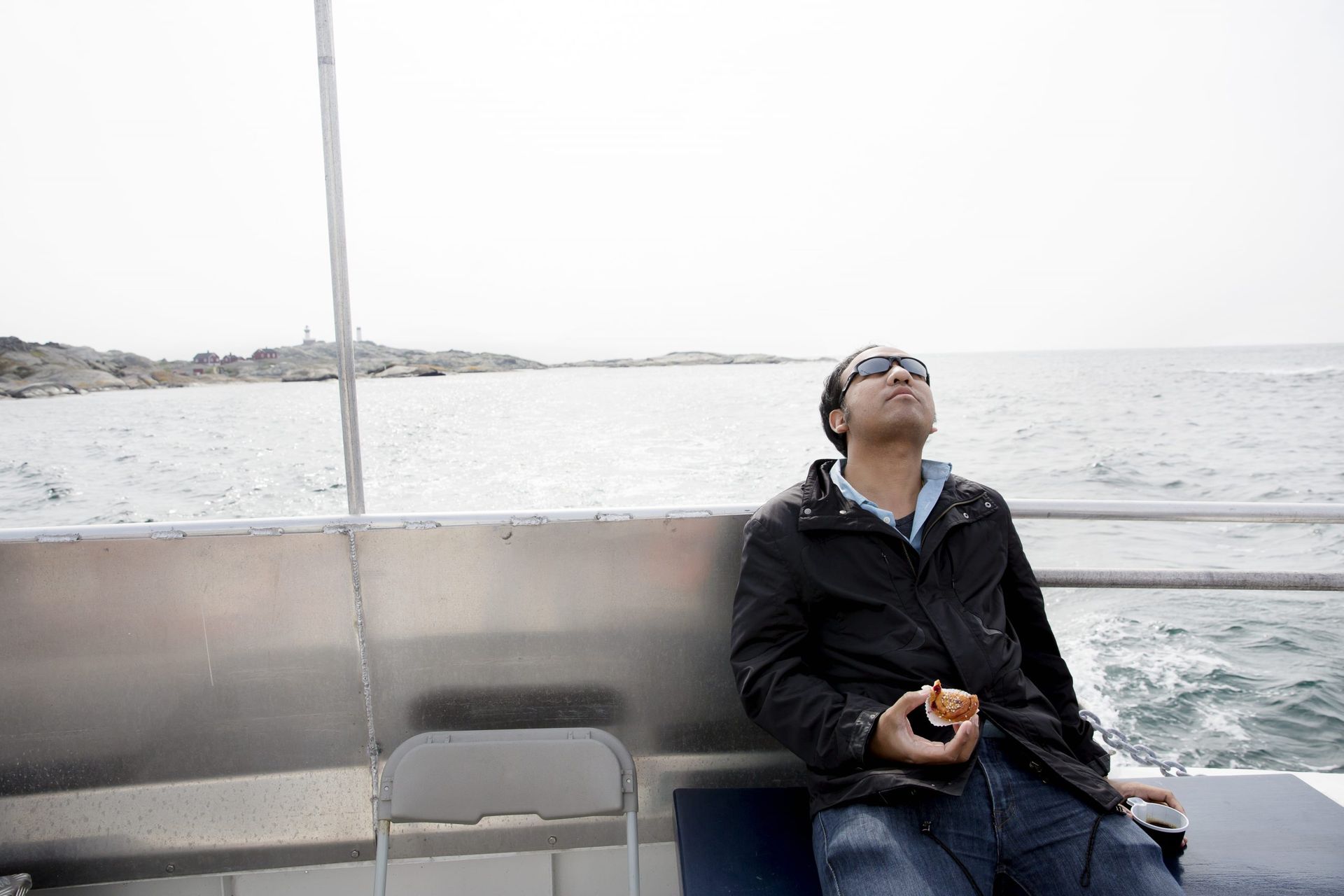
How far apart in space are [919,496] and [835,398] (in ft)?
1.20

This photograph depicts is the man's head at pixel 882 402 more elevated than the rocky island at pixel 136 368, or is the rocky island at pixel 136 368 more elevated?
the rocky island at pixel 136 368

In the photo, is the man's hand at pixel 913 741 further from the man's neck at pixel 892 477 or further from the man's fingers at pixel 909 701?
the man's neck at pixel 892 477

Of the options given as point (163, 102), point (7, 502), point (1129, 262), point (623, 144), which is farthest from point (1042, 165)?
point (1129, 262)

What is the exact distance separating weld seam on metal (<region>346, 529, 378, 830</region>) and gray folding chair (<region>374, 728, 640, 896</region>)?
210mm

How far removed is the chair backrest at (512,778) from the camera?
165cm

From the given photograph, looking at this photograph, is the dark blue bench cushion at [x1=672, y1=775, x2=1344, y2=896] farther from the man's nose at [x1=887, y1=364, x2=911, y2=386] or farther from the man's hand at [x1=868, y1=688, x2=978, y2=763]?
the man's nose at [x1=887, y1=364, x2=911, y2=386]

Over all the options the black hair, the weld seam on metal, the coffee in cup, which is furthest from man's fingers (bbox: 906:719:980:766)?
the weld seam on metal

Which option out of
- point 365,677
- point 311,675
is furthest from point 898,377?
point 311,675

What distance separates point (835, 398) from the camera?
1960 mm

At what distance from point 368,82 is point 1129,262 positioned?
18955 millimetres

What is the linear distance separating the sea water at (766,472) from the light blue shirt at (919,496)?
318 millimetres

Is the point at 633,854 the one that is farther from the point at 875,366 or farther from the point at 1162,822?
the point at 875,366

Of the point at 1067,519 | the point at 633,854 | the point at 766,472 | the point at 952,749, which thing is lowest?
the point at 766,472

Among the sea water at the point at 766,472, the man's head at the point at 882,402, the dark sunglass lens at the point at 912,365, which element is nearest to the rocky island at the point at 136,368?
the sea water at the point at 766,472
